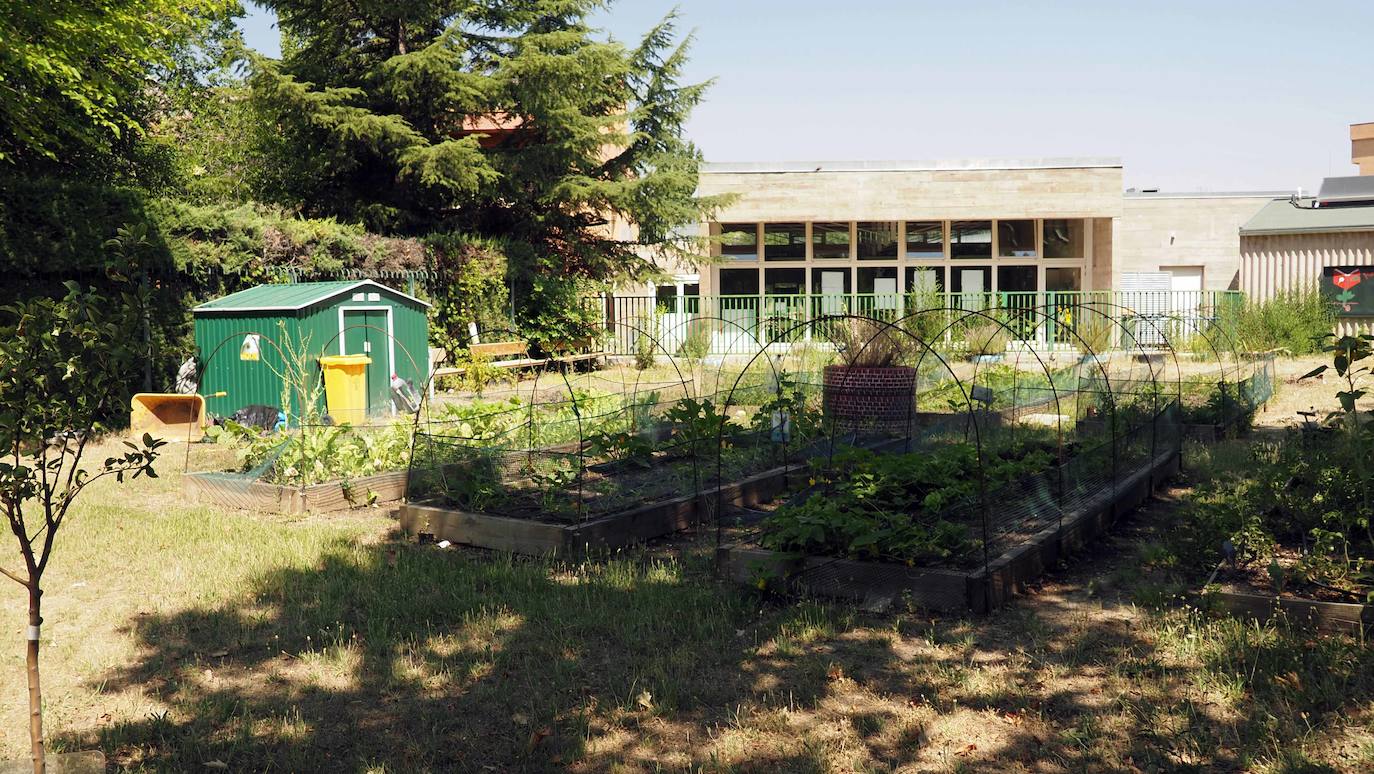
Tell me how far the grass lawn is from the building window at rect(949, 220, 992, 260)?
21.9 meters

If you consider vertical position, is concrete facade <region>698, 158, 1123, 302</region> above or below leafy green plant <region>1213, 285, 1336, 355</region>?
above

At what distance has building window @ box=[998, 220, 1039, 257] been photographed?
89.2 feet

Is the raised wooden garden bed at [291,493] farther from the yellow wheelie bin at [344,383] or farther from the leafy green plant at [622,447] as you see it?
the yellow wheelie bin at [344,383]

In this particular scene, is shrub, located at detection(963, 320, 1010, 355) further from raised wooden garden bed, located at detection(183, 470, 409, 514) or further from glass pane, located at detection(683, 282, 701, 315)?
raised wooden garden bed, located at detection(183, 470, 409, 514)

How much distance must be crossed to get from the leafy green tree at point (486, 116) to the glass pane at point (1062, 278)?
10.2 m

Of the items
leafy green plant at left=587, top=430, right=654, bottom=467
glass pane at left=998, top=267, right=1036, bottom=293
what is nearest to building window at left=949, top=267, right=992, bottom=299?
glass pane at left=998, top=267, right=1036, bottom=293

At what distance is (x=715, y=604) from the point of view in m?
5.57

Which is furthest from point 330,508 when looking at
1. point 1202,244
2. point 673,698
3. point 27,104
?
point 1202,244

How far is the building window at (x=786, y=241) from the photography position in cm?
2750

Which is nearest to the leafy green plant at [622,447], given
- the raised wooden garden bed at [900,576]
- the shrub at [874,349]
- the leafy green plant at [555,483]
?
the leafy green plant at [555,483]

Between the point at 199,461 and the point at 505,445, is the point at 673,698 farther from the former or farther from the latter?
the point at 199,461

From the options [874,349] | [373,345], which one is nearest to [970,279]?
[874,349]

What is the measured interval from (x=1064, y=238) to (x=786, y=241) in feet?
23.5

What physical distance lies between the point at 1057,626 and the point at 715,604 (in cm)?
170
